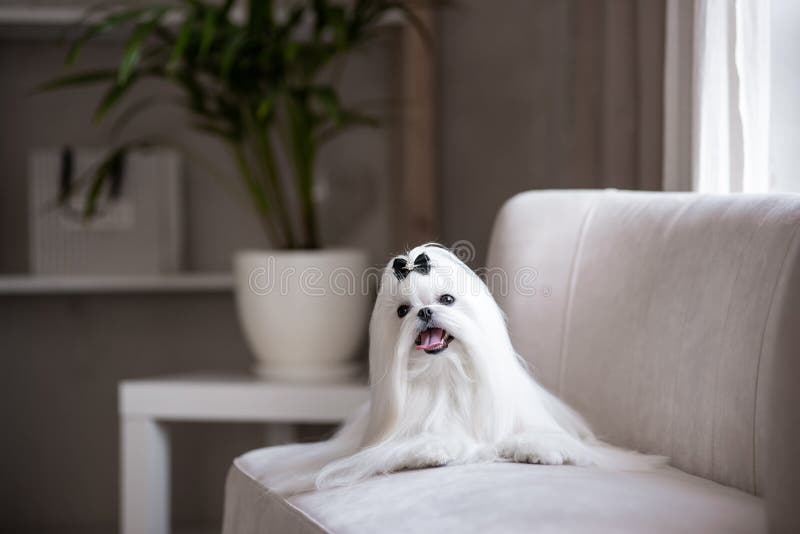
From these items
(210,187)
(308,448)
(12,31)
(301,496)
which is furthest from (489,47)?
(301,496)

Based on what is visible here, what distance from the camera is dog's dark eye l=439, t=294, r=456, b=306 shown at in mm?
1022

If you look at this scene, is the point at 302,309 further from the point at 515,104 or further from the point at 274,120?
the point at 515,104

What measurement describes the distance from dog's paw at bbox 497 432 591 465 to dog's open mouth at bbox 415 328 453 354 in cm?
14

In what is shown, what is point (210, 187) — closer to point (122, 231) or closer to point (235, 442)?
point (122, 231)

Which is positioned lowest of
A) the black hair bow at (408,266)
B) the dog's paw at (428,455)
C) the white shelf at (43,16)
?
the dog's paw at (428,455)

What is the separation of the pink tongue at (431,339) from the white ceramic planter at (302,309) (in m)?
0.85

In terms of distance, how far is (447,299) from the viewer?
1023 mm

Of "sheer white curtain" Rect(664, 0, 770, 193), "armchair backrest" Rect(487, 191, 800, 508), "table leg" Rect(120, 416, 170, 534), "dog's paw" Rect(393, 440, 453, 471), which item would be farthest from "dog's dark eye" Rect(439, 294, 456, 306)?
"table leg" Rect(120, 416, 170, 534)

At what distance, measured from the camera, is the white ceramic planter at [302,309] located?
72.8 inches

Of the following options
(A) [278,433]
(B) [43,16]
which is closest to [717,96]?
(A) [278,433]

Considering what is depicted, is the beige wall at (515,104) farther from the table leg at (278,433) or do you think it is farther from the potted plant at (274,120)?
the table leg at (278,433)

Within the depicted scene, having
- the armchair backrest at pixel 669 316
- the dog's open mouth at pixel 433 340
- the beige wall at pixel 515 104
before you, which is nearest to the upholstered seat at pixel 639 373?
the armchair backrest at pixel 669 316

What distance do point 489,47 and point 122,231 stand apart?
983mm

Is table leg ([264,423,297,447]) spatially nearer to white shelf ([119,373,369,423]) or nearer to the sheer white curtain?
white shelf ([119,373,369,423])
